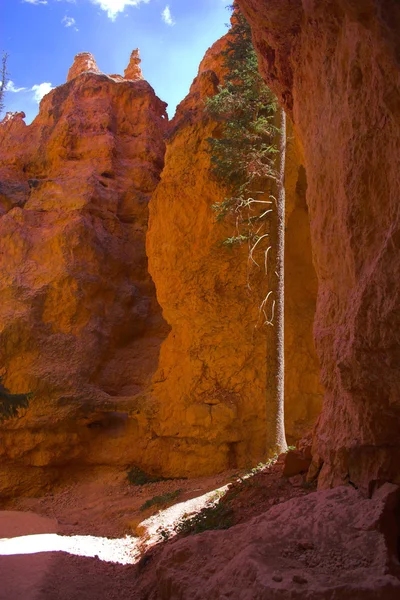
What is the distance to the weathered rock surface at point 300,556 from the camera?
362 centimetres

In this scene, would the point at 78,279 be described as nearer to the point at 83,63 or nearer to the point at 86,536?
the point at 86,536

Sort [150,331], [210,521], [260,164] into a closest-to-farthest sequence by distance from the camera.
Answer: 1. [210,521]
2. [260,164]
3. [150,331]

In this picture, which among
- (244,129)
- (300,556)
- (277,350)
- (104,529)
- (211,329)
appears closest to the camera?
(300,556)

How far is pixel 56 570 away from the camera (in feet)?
21.2

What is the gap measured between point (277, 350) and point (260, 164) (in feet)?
15.1

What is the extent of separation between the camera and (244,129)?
38.1ft

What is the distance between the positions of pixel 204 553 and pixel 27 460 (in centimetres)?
1107

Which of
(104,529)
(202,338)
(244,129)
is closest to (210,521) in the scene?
(104,529)

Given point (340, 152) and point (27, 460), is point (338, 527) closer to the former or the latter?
point (340, 152)

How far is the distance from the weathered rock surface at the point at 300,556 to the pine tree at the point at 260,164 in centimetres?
569

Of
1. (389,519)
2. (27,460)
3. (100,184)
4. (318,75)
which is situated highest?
(100,184)

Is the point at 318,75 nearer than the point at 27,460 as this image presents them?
Yes

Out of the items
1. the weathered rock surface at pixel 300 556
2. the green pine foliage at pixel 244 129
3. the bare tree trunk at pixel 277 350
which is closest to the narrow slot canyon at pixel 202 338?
the weathered rock surface at pixel 300 556

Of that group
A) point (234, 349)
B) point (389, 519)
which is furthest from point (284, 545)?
point (234, 349)
